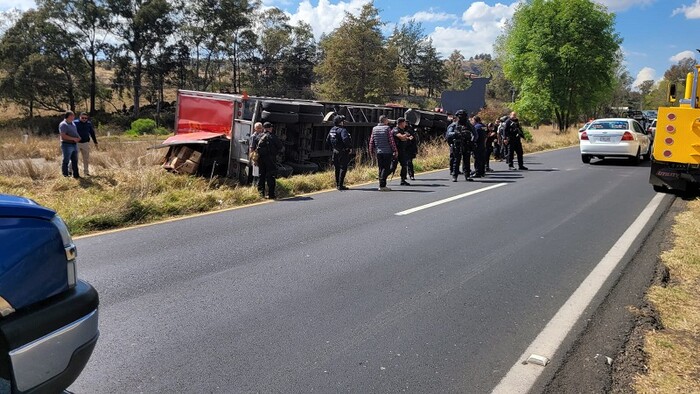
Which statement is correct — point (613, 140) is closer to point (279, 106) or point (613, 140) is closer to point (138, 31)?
point (279, 106)

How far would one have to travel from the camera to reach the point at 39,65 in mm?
48750

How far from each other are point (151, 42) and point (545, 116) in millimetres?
40453

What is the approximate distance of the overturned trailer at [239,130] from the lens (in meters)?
12.5

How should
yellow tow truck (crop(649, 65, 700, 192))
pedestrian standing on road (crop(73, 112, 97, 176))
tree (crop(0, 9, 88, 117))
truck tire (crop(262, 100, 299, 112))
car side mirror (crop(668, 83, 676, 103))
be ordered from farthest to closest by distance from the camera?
tree (crop(0, 9, 88, 117)) → pedestrian standing on road (crop(73, 112, 97, 176)) → truck tire (crop(262, 100, 299, 112)) → car side mirror (crop(668, 83, 676, 103)) → yellow tow truck (crop(649, 65, 700, 192))

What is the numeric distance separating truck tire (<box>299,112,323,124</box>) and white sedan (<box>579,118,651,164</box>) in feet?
30.9

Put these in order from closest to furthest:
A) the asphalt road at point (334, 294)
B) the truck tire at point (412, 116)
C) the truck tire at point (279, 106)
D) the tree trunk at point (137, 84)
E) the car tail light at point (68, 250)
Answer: the car tail light at point (68, 250) → the asphalt road at point (334, 294) → the truck tire at point (279, 106) → the truck tire at point (412, 116) → the tree trunk at point (137, 84)

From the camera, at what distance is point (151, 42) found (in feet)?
185

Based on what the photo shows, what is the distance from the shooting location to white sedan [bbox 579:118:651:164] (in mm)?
17406

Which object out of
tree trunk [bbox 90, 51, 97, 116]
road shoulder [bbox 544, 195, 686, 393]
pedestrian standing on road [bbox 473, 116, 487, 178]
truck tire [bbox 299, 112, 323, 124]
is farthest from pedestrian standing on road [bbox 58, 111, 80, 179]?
tree trunk [bbox 90, 51, 97, 116]

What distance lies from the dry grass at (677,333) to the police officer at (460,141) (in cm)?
722

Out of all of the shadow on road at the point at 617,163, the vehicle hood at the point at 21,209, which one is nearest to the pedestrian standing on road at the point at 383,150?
the shadow on road at the point at 617,163

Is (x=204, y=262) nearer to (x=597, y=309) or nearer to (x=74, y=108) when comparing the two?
(x=597, y=309)

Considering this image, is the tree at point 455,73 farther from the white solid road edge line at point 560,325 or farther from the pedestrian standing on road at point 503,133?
the white solid road edge line at point 560,325

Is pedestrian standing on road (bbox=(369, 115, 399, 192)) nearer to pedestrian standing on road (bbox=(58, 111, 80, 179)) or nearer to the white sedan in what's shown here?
pedestrian standing on road (bbox=(58, 111, 80, 179))
